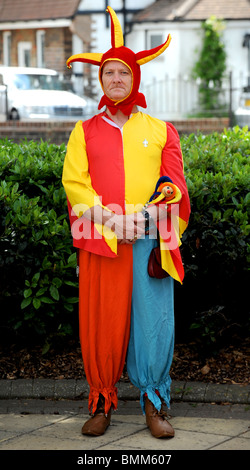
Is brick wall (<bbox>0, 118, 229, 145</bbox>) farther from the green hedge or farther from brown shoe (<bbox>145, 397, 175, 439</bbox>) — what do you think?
brown shoe (<bbox>145, 397, 175, 439</bbox>)

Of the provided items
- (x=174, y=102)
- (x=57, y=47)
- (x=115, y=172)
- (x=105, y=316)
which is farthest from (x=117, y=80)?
(x=57, y=47)

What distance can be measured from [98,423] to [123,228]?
1.05 m

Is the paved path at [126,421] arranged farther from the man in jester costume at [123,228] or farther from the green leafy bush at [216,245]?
the green leafy bush at [216,245]

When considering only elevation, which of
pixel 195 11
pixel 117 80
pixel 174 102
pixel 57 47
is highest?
pixel 195 11

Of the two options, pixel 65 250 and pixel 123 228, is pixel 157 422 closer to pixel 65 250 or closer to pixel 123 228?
pixel 123 228

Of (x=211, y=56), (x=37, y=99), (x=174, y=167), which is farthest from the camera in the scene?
(x=211, y=56)

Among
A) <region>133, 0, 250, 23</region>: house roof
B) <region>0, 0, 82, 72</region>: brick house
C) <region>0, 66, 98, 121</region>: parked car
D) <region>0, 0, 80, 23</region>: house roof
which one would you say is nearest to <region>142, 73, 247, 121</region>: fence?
<region>0, 66, 98, 121</region>: parked car

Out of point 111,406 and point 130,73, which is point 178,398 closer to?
point 111,406

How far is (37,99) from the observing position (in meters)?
20.8

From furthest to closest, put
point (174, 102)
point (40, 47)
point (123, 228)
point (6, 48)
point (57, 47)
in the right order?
point (6, 48) → point (40, 47) → point (57, 47) → point (174, 102) → point (123, 228)

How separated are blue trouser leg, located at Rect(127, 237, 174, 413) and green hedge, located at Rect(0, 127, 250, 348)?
0.77 m

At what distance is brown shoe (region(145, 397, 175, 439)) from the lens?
425cm

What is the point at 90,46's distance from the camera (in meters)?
Answer: 31.7

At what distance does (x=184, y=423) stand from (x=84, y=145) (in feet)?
5.29
